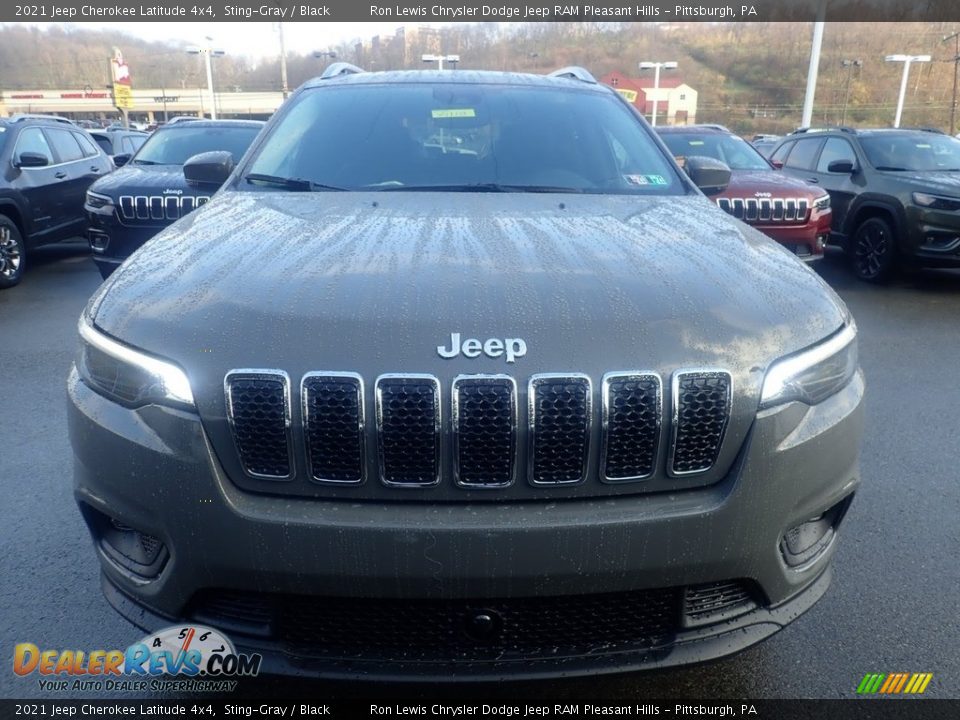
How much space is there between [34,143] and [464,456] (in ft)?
30.5

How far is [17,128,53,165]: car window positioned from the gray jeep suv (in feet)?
26.3

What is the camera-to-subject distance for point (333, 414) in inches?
63.8

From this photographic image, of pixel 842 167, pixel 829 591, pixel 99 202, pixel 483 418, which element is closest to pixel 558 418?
pixel 483 418

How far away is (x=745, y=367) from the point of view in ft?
5.70

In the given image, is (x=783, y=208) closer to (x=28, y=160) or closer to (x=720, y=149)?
(x=720, y=149)

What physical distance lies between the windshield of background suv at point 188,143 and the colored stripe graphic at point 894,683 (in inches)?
311

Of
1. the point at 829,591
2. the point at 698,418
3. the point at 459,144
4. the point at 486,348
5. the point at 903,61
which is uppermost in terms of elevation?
the point at 903,61

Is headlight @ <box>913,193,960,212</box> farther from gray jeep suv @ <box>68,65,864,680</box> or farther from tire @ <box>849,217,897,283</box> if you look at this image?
gray jeep suv @ <box>68,65,864,680</box>

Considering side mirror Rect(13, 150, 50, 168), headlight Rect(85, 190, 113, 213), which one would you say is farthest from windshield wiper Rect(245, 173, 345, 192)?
side mirror Rect(13, 150, 50, 168)

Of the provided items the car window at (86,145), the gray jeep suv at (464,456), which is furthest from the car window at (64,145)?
the gray jeep suv at (464,456)

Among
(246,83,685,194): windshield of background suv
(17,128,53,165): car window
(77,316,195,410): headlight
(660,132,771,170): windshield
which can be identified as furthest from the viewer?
(660,132,771,170): windshield

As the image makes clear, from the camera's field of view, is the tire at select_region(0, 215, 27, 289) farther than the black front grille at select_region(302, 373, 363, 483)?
Yes

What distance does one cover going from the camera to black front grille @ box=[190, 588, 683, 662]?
67.9 inches

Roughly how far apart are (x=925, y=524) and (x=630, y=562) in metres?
2.29
